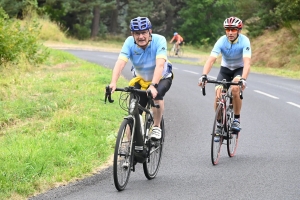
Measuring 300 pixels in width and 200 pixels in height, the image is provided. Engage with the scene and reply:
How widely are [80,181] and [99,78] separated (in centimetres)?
1090

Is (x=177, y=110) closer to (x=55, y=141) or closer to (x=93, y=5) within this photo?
(x=55, y=141)

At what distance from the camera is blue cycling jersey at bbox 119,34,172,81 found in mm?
7844

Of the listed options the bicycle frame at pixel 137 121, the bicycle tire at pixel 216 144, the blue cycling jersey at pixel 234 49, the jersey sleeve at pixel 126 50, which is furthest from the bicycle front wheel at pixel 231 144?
the jersey sleeve at pixel 126 50

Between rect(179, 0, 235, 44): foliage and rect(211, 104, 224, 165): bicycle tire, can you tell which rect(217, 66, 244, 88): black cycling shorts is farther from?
rect(179, 0, 235, 44): foliage

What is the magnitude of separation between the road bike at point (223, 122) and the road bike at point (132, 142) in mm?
1328

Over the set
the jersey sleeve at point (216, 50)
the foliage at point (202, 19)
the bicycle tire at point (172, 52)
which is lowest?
the bicycle tire at point (172, 52)

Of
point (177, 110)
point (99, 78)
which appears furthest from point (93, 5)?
point (177, 110)

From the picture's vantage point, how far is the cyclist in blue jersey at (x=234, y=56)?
9469 millimetres

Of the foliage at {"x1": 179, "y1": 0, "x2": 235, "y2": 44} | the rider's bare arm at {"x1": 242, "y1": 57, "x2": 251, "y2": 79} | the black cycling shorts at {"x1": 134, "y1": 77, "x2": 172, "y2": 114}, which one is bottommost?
the foliage at {"x1": 179, "y1": 0, "x2": 235, "y2": 44}

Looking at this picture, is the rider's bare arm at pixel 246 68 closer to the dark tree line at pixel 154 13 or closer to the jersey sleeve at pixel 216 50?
the jersey sleeve at pixel 216 50

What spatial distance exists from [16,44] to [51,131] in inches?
427

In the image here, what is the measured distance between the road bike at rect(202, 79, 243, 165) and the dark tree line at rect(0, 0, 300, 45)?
2934 cm

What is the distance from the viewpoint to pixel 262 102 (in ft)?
54.3

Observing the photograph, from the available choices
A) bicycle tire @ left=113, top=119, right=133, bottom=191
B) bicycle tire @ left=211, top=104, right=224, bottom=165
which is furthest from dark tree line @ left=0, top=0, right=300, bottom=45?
bicycle tire @ left=113, top=119, right=133, bottom=191
